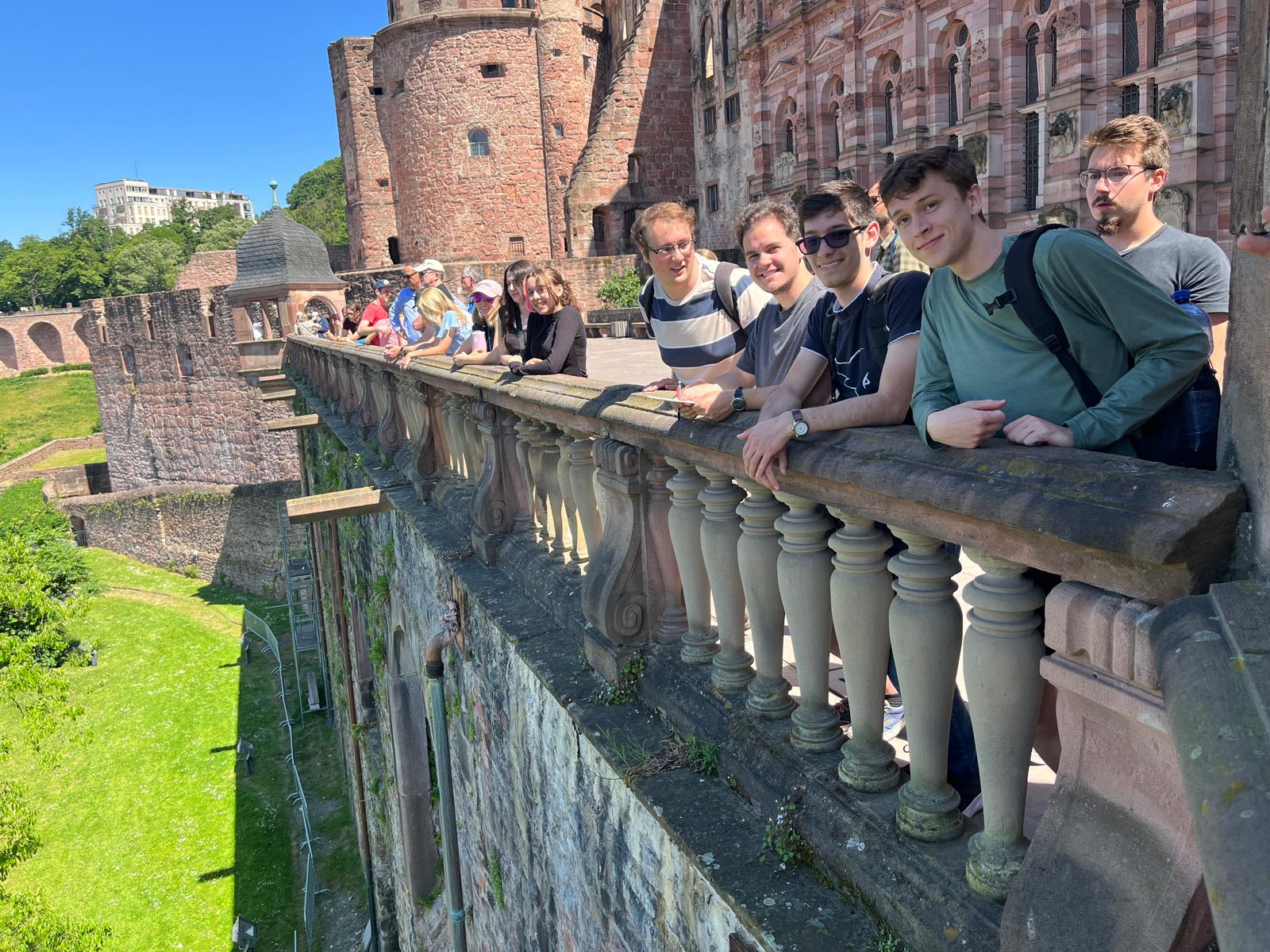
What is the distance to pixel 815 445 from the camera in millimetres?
2082

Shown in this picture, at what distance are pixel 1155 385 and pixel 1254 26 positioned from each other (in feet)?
1.96

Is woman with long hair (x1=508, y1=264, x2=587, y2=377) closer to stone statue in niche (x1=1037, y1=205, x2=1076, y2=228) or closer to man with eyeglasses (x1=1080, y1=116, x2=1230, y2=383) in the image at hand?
man with eyeglasses (x1=1080, y1=116, x2=1230, y2=383)

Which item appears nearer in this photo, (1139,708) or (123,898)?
(1139,708)

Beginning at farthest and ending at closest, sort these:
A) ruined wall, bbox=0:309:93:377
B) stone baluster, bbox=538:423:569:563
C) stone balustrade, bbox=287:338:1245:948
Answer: ruined wall, bbox=0:309:93:377 < stone baluster, bbox=538:423:569:563 < stone balustrade, bbox=287:338:1245:948

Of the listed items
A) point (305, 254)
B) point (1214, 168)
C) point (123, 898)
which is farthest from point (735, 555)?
point (305, 254)

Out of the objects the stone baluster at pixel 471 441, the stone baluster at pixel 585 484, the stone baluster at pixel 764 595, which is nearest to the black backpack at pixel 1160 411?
the stone baluster at pixel 764 595

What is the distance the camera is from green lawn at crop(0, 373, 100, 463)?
52.4 m

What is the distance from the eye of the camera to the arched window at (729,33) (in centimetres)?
3166

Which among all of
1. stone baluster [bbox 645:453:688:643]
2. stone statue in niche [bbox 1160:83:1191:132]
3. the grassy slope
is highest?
stone statue in niche [bbox 1160:83:1191:132]

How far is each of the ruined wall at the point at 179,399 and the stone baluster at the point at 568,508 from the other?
3203 centimetres

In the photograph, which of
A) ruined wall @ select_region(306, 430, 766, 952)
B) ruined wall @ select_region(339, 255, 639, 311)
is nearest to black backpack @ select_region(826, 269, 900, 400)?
ruined wall @ select_region(306, 430, 766, 952)

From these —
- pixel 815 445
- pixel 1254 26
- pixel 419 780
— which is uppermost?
pixel 1254 26

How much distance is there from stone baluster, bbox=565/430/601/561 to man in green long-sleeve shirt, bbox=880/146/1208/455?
5.65ft

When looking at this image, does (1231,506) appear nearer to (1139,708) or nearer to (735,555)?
(1139,708)
